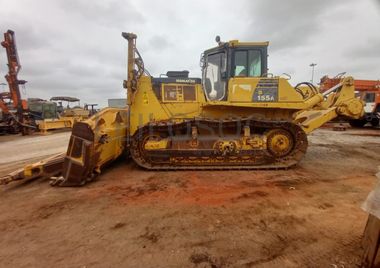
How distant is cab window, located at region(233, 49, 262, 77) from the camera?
21.2 ft

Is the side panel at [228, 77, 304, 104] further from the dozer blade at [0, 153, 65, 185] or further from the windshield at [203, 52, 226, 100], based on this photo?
the dozer blade at [0, 153, 65, 185]

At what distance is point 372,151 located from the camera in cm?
848

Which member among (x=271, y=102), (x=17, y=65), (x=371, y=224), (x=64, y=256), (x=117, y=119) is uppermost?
(x=17, y=65)

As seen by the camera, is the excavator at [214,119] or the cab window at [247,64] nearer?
the excavator at [214,119]

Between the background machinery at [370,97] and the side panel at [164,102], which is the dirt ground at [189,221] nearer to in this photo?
the side panel at [164,102]

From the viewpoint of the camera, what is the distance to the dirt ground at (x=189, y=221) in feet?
8.40

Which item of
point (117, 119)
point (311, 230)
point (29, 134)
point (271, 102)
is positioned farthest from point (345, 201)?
point (29, 134)

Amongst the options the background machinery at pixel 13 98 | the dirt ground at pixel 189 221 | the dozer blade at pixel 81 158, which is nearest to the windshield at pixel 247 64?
the dirt ground at pixel 189 221

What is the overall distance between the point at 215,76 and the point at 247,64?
931 mm

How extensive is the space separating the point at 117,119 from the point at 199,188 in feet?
10.3

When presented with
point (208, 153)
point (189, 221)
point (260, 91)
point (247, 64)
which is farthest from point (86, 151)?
point (247, 64)

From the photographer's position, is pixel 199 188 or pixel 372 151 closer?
pixel 199 188

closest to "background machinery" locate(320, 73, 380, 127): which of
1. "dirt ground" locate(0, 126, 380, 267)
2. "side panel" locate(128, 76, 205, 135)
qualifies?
"side panel" locate(128, 76, 205, 135)

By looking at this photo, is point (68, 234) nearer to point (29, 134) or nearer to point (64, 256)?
point (64, 256)
